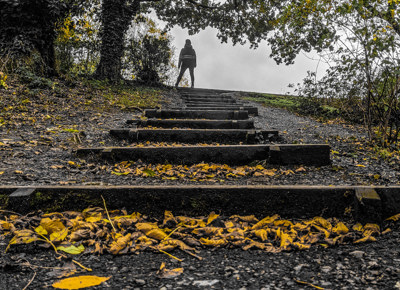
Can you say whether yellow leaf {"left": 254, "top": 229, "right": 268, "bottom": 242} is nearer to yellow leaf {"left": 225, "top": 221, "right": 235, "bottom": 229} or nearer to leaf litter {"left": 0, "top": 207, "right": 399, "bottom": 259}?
leaf litter {"left": 0, "top": 207, "right": 399, "bottom": 259}

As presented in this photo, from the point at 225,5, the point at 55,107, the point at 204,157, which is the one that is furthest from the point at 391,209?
the point at 225,5

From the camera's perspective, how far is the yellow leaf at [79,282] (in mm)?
1252

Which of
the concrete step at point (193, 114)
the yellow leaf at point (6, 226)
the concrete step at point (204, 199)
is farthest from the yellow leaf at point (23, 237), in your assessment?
the concrete step at point (193, 114)

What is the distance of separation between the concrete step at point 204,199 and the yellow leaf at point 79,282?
0.70 m

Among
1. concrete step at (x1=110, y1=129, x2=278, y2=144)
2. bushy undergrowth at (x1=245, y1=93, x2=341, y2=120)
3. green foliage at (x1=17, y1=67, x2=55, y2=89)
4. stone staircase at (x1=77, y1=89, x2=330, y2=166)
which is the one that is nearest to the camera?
stone staircase at (x1=77, y1=89, x2=330, y2=166)

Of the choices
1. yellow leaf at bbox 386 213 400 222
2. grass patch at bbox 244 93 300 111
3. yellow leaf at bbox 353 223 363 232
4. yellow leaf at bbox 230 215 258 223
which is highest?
grass patch at bbox 244 93 300 111

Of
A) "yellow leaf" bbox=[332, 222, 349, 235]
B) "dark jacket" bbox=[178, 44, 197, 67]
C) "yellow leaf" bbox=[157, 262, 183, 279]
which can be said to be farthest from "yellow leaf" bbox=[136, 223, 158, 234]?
"dark jacket" bbox=[178, 44, 197, 67]

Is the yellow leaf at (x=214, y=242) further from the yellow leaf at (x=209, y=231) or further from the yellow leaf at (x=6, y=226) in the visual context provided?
the yellow leaf at (x=6, y=226)

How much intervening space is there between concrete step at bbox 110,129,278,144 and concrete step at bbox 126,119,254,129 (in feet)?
2.75

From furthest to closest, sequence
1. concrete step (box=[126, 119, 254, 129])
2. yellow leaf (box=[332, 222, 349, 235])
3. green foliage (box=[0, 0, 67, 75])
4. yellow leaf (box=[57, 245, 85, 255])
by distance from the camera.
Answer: green foliage (box=[0, 0, 67, 75]) < concrete step (box=[126, 119, 254, 129]) < yellow leaf (box=[332, 222, 349, 235]) < yellow leaf (box=[57, 245, 85, 255])

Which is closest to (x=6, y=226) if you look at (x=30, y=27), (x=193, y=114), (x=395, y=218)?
(x=395, y=218)

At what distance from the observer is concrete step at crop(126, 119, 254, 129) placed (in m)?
5.05

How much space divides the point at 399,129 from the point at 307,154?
1.43m

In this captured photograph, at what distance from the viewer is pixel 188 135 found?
13.9 ft
